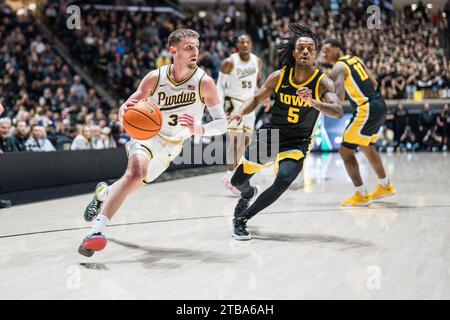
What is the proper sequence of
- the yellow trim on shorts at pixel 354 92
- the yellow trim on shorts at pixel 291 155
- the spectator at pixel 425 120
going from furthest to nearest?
the spectator at pixel 425 120, the yellow trim on shorts at pixel 354 92, the yellow trim on shorts at pixel 291 155

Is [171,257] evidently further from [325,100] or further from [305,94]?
[325,100]

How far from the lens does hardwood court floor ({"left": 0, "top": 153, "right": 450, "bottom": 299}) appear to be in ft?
12.0

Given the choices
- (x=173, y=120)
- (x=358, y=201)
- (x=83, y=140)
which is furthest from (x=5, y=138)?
(x=358, y=201)

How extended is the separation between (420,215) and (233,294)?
142 inches

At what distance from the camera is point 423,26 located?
69.8ft

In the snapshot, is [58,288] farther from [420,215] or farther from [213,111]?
[420,215]

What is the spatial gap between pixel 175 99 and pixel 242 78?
4182 mm

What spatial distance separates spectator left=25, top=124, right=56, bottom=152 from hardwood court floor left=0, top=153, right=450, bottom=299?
2208mm

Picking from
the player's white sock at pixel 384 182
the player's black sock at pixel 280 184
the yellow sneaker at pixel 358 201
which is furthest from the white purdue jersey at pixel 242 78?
the player's black sock at pixel 280 184

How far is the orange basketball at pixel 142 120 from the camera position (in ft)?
15.1

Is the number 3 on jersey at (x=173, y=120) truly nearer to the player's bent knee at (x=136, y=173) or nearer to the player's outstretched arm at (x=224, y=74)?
the player's bent knee at (x=136, y=173)

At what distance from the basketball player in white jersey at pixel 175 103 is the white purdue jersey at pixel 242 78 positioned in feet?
13.0

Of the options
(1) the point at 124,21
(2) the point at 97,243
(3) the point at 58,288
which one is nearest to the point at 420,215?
(2) the point at 97,243

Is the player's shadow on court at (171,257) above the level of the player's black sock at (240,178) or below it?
below
